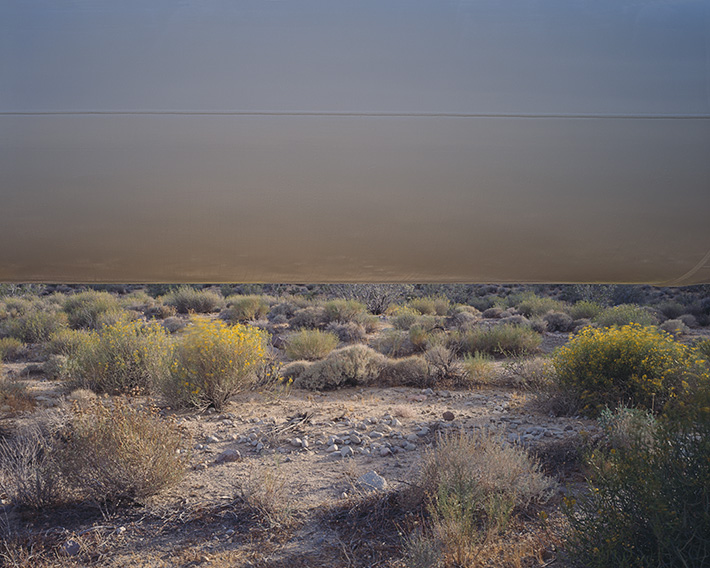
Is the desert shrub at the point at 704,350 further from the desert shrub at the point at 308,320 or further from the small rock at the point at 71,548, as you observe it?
the desert shrub at the point at 308,320

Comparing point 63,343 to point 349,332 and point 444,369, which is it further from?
point 444,369

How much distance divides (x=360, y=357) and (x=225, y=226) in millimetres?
8278

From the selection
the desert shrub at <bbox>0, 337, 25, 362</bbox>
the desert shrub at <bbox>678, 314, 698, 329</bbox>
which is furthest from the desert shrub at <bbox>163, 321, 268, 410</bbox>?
the desert shrub at <bbox>678, 314, 698, 329</bbox>

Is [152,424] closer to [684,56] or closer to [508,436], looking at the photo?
[508,436]

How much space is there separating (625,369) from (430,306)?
12.9 meters

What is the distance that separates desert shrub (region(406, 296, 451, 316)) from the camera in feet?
65.4

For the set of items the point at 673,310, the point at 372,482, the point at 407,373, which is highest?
the point at 372,482

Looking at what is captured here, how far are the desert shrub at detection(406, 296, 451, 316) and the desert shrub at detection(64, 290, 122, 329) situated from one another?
967cm

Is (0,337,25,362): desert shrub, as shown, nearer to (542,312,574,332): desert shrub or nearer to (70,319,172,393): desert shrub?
(70,319,172,393): desert shrub

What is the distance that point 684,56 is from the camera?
1.56 m

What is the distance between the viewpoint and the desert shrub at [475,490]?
12.0 ft

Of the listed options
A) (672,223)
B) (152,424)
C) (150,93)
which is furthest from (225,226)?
(152,424)

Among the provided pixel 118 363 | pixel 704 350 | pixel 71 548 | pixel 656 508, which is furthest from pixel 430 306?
pixel 656 508

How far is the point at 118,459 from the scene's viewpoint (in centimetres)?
440
